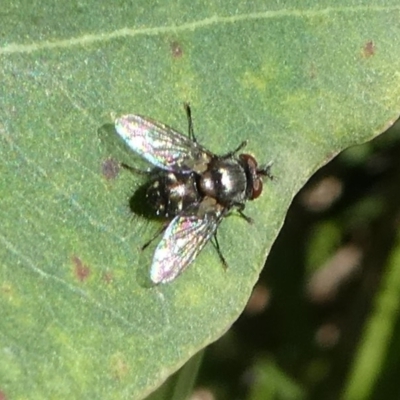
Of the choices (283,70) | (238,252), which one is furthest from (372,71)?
(238,252)

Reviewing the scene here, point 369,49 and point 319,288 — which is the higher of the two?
point 369,49

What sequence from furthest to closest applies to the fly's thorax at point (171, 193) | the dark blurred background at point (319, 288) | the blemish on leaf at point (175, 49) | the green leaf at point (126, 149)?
the dark blurred background at point (319, 288) → the fly's thorax at point (171, 193) → the blemish on leaf at point (175, 49) → the green leaf at point (126, 149)

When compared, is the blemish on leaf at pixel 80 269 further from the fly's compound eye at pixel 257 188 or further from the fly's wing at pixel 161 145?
the fly's compound eye at pixel 257 188

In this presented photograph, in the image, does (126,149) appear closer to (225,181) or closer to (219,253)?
(219,253)

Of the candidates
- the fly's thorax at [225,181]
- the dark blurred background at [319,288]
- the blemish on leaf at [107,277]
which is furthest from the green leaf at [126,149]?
the dark blurred background at [319,288]

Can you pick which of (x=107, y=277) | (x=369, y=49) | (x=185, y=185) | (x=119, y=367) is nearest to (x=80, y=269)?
(x=107, y=277)

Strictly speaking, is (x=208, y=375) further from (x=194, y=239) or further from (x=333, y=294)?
(x=194, y=239)
